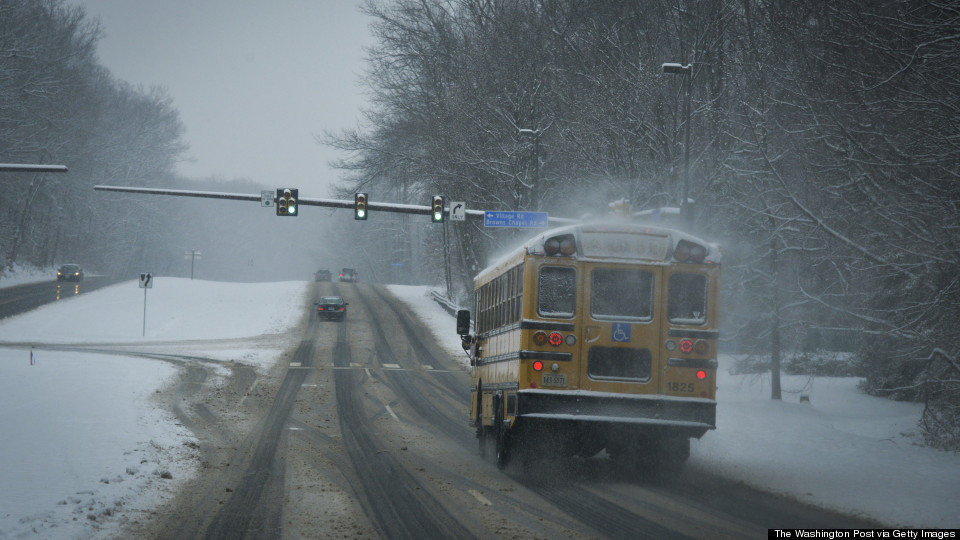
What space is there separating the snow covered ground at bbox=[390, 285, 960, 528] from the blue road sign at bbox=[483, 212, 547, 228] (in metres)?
10.8

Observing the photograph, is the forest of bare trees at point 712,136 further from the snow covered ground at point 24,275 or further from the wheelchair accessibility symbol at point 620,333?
the wheelchair accessibility symbol at point 620,333

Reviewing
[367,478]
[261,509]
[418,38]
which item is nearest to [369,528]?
[261,509]

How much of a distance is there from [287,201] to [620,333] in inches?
798

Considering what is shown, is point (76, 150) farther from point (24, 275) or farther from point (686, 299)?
point (686, 299)

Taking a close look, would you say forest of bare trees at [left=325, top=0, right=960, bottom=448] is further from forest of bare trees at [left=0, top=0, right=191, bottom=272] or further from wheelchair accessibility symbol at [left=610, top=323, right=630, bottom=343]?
forest of bare trees at [left=0, top=0, right=191, bottom=272]

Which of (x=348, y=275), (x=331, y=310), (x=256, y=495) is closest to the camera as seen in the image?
(x=256, y=495)

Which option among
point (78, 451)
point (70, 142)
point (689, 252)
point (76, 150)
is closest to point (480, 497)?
point (689, 252)

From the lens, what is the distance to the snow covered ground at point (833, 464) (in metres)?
9.35

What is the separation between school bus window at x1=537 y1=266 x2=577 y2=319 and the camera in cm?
1151

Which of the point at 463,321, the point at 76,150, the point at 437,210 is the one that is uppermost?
the point at 76,150

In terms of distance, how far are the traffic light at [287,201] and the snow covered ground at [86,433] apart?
6.41 meters

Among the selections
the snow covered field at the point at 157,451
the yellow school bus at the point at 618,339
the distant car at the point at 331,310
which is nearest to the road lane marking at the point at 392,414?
the snow covered field at the point at 157,451

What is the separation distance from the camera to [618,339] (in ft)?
37.5

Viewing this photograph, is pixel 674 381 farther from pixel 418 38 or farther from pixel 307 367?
pixel 418 38
